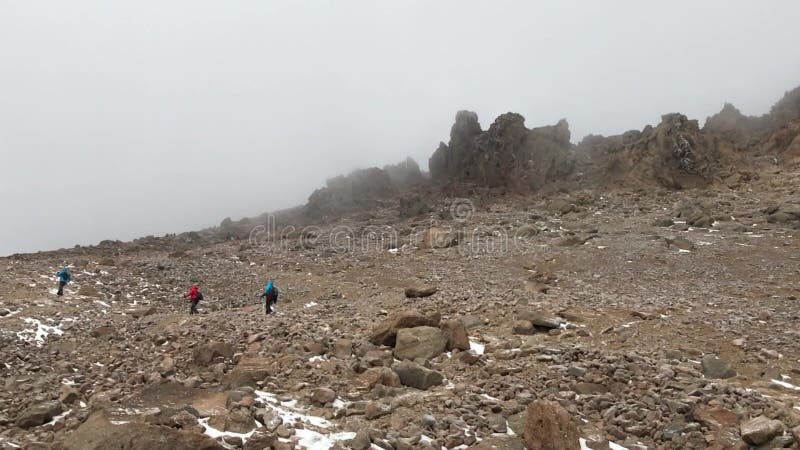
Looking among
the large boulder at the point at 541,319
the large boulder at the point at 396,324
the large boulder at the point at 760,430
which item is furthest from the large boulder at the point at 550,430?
the large boulder at the point at 541,319

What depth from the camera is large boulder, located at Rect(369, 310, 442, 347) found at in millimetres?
14078

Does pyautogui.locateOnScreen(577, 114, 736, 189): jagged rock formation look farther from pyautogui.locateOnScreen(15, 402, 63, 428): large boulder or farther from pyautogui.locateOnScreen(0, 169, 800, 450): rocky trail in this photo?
pyautogui.locateOnScreen(15, 402, 63, 428): large boulder

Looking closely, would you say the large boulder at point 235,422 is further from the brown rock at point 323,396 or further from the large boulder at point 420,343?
the large boulder at point 420,343

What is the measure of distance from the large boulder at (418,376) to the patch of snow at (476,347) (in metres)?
2.15

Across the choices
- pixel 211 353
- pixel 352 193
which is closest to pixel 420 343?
pixel 211 353

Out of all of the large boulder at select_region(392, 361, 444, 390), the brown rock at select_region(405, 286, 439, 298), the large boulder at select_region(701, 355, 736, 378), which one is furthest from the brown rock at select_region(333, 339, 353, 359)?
the large boulder at select_region(701, 355, 736, 378)

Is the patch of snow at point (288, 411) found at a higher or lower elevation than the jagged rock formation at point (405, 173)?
lower

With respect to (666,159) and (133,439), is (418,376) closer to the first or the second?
(133,439)

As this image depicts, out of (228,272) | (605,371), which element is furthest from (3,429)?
(228,272)

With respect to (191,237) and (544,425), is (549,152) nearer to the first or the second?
(191,237)

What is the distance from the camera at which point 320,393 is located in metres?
10.8

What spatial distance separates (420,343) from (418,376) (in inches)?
76.7

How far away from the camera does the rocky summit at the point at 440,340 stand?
938 cm

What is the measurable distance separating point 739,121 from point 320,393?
70.4 m
